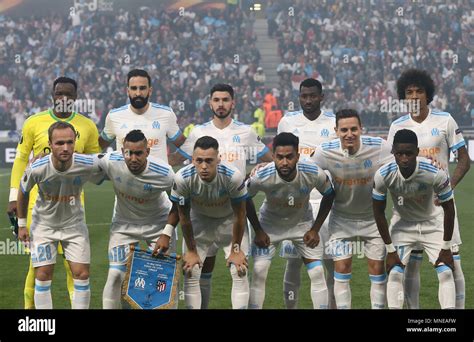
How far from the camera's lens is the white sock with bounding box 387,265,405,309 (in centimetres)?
782

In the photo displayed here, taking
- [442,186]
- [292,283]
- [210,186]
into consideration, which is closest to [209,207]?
[210,186]

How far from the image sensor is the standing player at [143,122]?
28.9 feet

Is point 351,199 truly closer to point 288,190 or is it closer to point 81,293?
point 288,190

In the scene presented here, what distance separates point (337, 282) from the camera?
810 cm

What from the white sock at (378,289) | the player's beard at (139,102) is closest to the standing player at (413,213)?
the white sock at (378,289)

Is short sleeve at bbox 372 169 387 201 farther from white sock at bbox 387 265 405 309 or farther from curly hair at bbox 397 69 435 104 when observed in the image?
curly hair at bbox 397 69 435 104

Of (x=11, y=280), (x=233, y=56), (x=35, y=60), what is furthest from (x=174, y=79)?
(x=11, y=280)

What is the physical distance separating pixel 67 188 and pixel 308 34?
26031 mm

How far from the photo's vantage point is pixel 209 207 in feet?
26.5

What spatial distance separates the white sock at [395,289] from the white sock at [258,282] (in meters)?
1.03

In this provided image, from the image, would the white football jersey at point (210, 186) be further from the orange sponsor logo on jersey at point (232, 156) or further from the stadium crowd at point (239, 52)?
the stadium crowd at point (239, 52)

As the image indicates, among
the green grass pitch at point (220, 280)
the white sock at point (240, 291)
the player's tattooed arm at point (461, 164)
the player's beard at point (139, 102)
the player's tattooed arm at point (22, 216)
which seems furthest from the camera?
the green grass pitch at point (220, 280)
